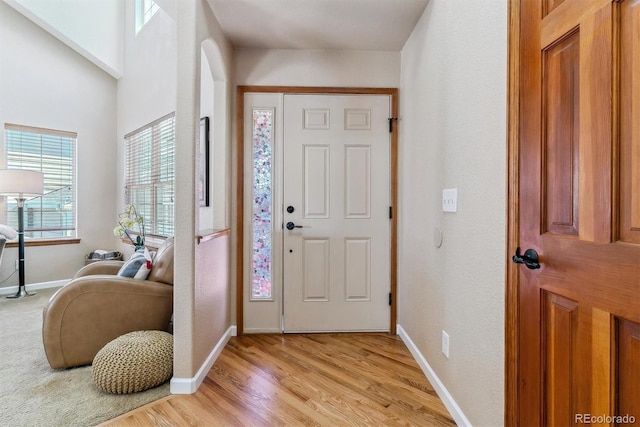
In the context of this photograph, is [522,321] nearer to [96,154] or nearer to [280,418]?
[280,418]

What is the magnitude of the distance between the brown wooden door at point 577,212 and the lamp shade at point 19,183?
16.0ft

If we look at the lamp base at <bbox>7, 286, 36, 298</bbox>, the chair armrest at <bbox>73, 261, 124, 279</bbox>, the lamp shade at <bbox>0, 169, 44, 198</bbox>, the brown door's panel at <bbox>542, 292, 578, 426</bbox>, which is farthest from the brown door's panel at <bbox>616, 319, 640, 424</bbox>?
the lamp base at <bbox>7, 286, 36, 298</bbox>

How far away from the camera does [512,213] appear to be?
1149 mm

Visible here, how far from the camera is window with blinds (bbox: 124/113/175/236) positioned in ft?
12.0

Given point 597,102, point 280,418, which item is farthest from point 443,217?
point 280,418

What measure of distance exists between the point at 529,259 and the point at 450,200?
2.06 ft

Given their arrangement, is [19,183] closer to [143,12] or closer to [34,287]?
[34,287]

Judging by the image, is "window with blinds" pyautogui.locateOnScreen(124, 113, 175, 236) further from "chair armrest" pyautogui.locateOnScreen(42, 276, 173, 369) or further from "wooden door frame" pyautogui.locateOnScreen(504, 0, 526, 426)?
"wooden door frame" pyautogui.locateOnScreen(504, 0, 526, 426)

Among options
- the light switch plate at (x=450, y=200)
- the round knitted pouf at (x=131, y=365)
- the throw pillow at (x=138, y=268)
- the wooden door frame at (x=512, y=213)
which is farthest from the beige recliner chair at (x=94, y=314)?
the wooden door frame at (x=512, y=213)

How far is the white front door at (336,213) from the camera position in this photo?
102 inches

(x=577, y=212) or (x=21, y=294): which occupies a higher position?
(x=577, y=212)

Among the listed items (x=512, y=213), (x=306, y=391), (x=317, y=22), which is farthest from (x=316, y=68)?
(x=306, y=391)

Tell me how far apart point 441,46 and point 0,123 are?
5027 mm

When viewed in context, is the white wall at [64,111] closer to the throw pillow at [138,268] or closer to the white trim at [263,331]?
the throw pillow at [138,268]
